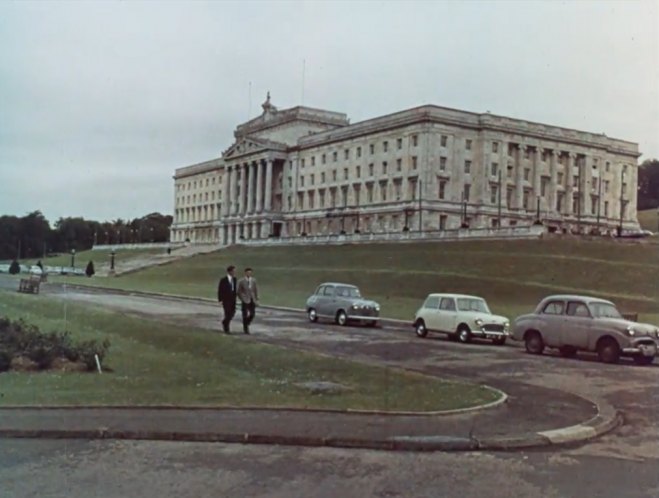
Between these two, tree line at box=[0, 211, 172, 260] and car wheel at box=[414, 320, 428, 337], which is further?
Answer: car wheel at box=[414, 320, 428, 337]

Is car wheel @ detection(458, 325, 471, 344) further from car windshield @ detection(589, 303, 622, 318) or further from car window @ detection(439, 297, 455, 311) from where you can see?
car windshield @ detection(589, 303, 622, 318)

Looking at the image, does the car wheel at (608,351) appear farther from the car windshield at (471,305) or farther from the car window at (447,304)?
the car window at (447,304)

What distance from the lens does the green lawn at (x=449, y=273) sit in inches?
1761

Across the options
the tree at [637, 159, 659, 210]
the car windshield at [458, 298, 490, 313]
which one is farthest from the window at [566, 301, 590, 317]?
the tree at [637, 159, 659, 210]

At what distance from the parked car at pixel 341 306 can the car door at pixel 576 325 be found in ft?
34.9

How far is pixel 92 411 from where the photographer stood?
35.4 feet

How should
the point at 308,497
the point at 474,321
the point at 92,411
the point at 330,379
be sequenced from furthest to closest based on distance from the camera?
the point at 474,321
the point at 330,379
the point at 92,411
the point at 308,497

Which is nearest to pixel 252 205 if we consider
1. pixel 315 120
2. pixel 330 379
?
pixel 315 120

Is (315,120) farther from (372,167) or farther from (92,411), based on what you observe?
(92,411)

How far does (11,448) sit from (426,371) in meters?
10.6

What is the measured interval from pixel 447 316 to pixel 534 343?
4613mm

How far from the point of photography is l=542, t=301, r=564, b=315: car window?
73.0 feet

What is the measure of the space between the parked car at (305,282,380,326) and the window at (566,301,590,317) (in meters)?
10.7

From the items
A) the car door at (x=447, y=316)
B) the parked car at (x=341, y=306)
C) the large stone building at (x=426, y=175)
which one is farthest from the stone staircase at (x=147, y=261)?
the car door at (x=447, y=316)
